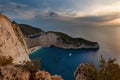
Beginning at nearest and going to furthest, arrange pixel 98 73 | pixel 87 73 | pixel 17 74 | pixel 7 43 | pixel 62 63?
pixel 17 74 < pixel 87 73 < pixel 98 73 < pixel 7 43 < pixel 62 63

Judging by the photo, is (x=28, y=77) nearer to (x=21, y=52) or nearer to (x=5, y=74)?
(x=5, y=74)

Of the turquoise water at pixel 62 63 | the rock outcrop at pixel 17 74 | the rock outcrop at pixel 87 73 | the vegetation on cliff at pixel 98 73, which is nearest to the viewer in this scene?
the rock outcrop at pixel 17 74

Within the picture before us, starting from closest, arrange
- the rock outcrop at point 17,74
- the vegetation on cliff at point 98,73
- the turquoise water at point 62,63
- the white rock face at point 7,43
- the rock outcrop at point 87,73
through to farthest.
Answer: the rock outcrop at point 17,74 < the vegetation on cliff at point 98,73 < the rock outcrop at point 87,73 < the white rock face at point 7,43 < the turquoise water at point 62,63

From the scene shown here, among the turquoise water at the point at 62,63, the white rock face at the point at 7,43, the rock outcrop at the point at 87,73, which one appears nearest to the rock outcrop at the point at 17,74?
the rock outcrop at the point at 87,73

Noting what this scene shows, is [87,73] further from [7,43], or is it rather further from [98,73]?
[7,43]

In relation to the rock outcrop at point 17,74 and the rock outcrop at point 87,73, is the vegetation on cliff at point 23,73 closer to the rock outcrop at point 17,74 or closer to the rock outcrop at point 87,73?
the rock outcrop at point 17,74

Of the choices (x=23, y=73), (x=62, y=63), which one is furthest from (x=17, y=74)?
(x=62, y=63)

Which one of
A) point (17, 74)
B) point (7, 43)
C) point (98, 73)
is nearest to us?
point (17, 74)

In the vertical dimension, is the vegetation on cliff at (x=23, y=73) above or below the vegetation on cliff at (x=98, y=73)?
above

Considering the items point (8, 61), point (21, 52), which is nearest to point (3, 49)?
point (21, 52)

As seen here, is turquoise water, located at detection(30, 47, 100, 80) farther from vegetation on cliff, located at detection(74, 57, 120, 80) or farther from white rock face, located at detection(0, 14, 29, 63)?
vegetation on cliff, located at detection(74, 57, 120, 80)

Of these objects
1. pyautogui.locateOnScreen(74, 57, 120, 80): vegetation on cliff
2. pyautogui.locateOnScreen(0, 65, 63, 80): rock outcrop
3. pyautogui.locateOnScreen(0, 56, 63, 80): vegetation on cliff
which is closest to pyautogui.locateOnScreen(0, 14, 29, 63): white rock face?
pyautogui.locateOnScreen(74, 57, 120, 80): vegetation on cliff
